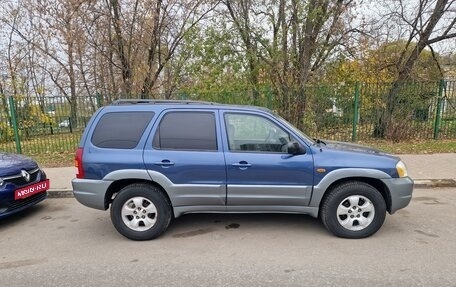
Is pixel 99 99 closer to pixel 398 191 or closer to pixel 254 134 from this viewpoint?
pixel 254 134

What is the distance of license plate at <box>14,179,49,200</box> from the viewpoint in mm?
4668

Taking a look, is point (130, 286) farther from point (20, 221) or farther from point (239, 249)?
point (20, 221)

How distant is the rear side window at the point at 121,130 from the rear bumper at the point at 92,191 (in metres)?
0.48

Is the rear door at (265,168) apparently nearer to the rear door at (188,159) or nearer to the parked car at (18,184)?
the rear door at (188,159)

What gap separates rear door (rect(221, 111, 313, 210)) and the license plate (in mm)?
3125

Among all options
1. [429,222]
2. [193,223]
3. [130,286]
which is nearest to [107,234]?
[193,223]

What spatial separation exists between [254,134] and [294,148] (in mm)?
541

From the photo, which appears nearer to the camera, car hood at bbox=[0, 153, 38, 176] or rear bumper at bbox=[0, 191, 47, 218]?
rear bumper at bbox=[0, 191, 47, 218]

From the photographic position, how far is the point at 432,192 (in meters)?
5.89

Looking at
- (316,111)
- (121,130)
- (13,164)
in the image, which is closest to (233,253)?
(121,130)

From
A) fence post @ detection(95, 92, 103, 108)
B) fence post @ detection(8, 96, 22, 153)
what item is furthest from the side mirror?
fence post @ detection(8, 96, 22, 153)

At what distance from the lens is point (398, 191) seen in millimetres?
3943

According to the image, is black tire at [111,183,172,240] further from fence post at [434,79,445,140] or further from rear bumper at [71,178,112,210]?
fence post at [434,79,445,140]

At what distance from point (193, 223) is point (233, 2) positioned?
29.0ft
